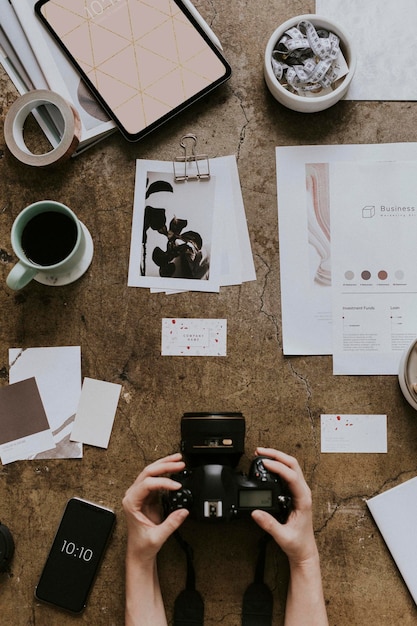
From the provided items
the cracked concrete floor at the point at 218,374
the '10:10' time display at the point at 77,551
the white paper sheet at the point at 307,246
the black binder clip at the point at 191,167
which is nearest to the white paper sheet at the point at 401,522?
the cracked concrete floor at the point at 218,374

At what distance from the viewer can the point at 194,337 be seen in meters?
0.99

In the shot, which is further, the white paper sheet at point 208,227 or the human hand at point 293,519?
the white paper sheet at point 208,227

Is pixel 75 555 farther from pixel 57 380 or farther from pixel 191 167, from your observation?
pixel 191 167

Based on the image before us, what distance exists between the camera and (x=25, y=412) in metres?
0.98

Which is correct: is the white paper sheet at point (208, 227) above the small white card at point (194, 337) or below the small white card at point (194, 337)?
above

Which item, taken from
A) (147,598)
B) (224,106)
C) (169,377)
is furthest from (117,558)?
(224,106)

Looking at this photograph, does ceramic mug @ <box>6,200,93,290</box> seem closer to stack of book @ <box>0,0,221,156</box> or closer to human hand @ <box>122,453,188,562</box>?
stack of book @ <box>0,0,221,156</box>

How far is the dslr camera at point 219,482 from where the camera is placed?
87cm

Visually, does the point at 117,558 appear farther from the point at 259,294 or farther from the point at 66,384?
the point at 259,294

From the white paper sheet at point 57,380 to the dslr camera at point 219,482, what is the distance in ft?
0.69

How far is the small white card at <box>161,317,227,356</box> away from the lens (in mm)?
990

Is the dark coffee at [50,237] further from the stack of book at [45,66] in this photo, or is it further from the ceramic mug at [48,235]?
the stack of book at [45,66]

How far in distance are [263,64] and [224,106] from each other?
0.10 m

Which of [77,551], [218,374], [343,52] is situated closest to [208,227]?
[218,374]
